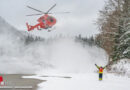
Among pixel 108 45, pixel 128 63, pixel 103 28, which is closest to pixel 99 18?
pixel 103 28

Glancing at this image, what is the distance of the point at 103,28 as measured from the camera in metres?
24.3

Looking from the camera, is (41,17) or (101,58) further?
(101,58)

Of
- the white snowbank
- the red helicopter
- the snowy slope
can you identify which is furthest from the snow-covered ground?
the snowy slope

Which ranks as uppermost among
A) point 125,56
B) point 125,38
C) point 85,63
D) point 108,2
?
point 108,2

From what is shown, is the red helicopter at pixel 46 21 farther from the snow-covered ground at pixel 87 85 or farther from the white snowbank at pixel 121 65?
the snow-covered ground at pixel 87 85

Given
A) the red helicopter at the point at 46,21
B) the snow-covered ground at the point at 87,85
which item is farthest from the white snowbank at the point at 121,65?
the red helicopter at the point at 46,21

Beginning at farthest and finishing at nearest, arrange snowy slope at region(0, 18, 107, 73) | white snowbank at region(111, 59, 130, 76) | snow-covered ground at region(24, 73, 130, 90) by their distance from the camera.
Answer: snowy slope at region(0, 18, 107, 73) → white snowbank at region(111, 59, 130, 76) → snow-covered ground at region(24, 73, 130, 90)

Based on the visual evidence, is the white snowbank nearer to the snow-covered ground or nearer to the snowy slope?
the snowy slope

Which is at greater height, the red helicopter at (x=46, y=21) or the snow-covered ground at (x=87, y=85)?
the red helicopter at (x=46, y=21)

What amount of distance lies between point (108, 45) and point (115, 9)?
5.03m

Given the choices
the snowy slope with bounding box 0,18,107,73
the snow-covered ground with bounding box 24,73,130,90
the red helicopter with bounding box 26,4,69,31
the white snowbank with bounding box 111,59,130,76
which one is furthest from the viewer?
the snowy slope with bounding box 0,18,107,73

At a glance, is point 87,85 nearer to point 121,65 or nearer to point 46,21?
point 121,65

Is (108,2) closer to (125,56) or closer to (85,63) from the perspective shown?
(125,56)

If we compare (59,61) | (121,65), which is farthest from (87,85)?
(59,61)
